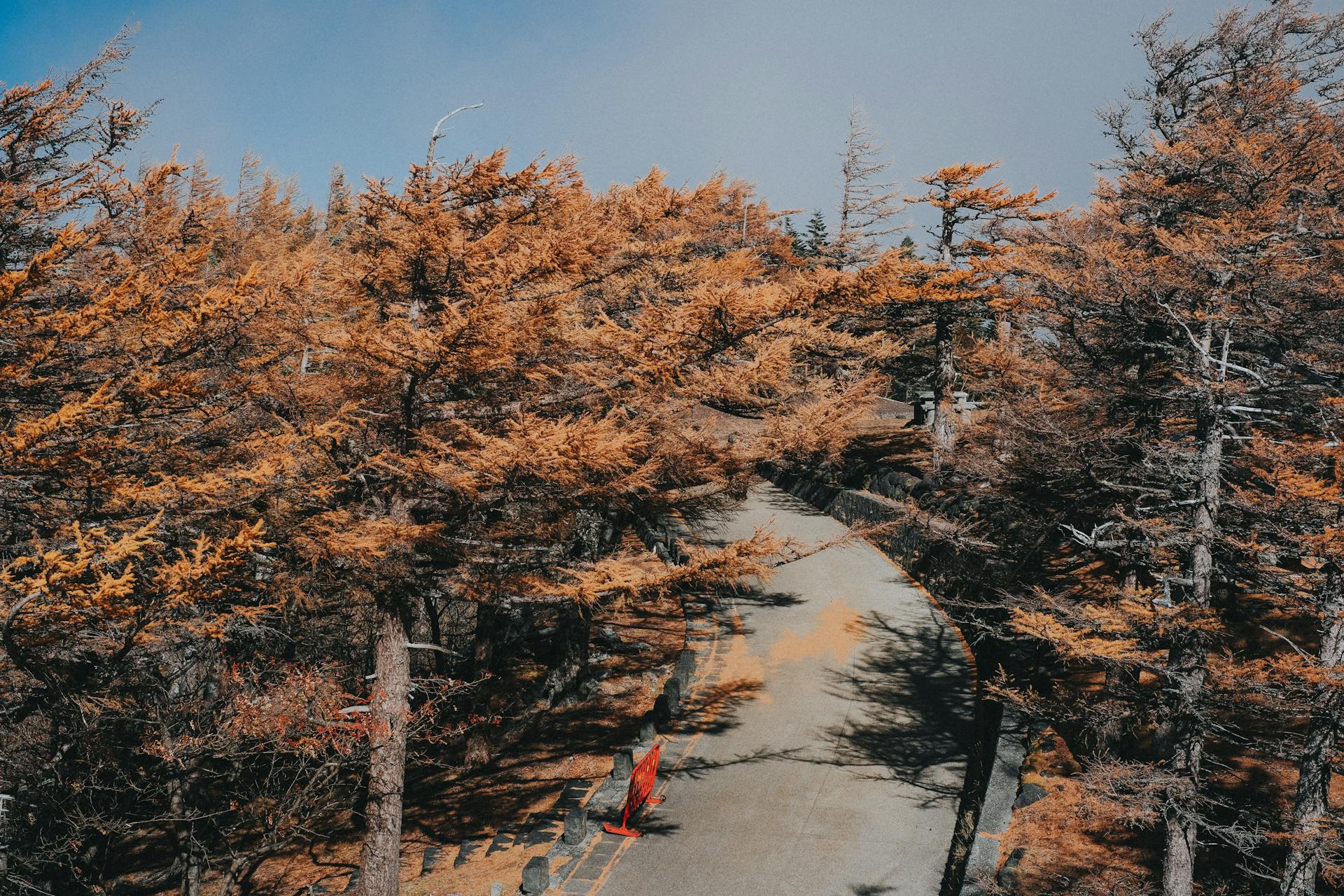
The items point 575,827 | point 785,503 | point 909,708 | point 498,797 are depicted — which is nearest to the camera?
point 575,827

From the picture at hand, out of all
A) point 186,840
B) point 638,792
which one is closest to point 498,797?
point 638,792

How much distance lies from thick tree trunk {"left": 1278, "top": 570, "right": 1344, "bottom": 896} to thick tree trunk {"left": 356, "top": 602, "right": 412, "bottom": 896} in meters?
10.1

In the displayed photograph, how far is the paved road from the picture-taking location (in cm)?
1116

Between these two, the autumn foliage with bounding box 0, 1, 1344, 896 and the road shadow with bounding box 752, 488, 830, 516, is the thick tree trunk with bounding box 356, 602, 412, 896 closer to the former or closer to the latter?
the autumn foliage with bounding box 0, 1, 1344, 896

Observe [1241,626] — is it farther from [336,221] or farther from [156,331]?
[336,221]

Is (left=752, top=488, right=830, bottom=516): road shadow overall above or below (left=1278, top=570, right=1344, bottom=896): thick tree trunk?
above

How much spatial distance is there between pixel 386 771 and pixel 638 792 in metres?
3.81

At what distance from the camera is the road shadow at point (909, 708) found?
13.7 meters

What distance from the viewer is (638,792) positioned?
12.4m

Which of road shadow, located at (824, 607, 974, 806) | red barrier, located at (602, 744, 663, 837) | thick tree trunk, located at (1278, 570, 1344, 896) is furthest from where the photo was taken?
road shadow, located at (824, 607, 974, 806)

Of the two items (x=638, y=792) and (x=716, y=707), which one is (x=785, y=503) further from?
(x=638, y=792)

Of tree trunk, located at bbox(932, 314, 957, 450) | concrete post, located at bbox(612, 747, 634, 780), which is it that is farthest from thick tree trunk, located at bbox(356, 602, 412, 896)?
tree trunk, located at bbox(932, 314, 957, 450)

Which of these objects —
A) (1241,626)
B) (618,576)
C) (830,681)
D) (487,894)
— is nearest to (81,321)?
(618,576)

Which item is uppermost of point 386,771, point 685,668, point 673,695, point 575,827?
point 386,771
